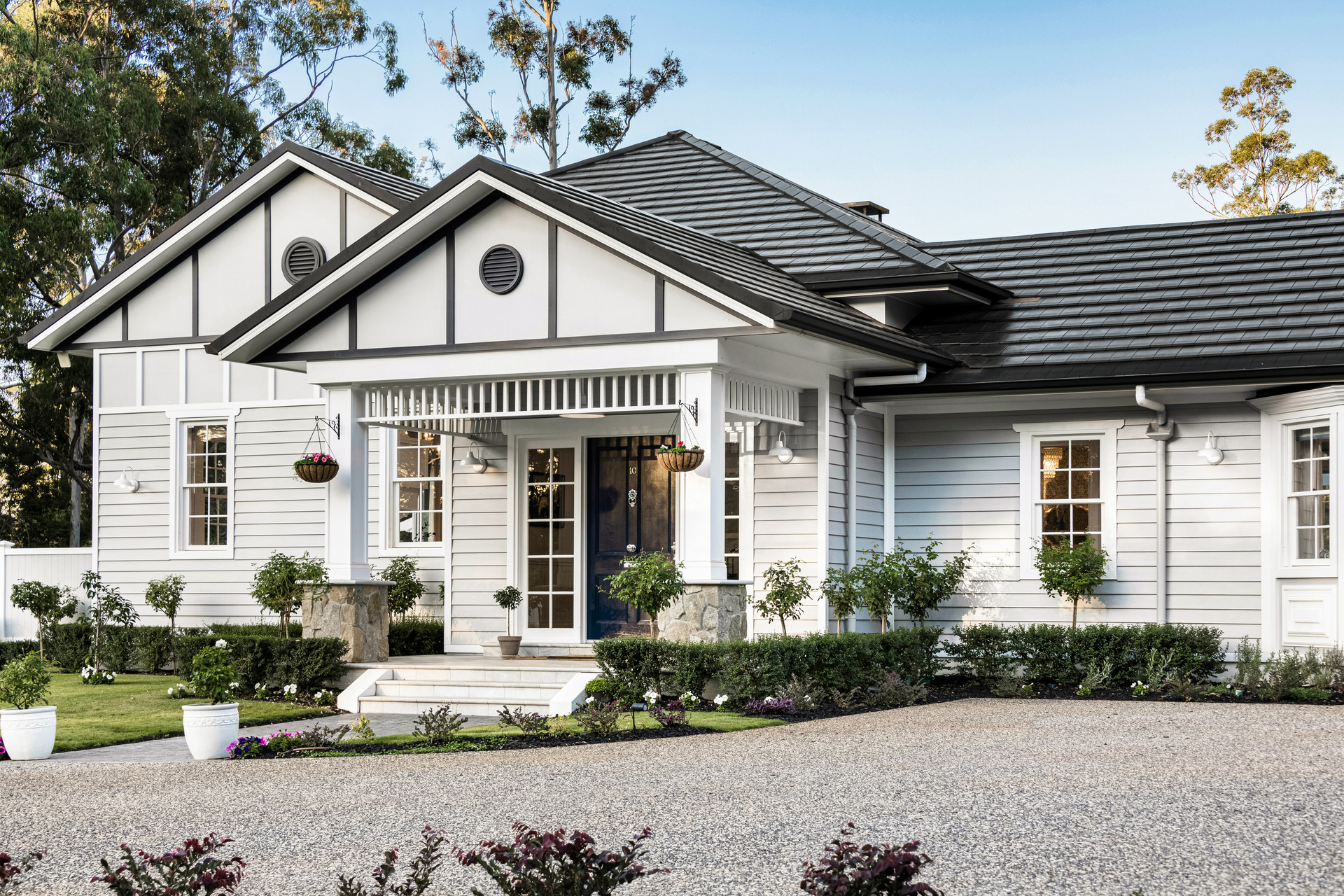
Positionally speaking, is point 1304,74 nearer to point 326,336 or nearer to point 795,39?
point 795,39

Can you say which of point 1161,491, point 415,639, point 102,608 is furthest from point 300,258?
point 1161,491

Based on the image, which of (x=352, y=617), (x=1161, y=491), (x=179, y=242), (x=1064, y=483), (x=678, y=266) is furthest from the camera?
(x=179, y=242)

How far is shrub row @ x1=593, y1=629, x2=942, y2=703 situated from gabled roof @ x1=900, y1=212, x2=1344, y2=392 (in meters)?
3.34

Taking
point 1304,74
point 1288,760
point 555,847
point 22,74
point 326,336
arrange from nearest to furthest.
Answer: point 555,847, point 1288,760, point 326,336, point 22,74, point 1304,74

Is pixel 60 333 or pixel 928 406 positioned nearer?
pixel 928 406

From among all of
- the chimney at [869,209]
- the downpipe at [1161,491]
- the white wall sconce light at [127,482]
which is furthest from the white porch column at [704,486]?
the white wall sconce light at [127,482]

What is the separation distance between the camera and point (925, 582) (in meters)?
14.1

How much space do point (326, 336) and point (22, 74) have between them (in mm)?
16216

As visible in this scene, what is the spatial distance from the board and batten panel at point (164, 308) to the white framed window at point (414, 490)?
11.2 feet

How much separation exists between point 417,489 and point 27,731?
7079 mm

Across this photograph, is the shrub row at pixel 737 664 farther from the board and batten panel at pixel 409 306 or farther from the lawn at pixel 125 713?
the board and batten panel at pixel 409 306

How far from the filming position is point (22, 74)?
26.0m

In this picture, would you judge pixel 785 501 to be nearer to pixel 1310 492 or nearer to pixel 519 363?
pixel 519 363

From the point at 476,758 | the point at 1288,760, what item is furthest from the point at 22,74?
the point at 1288,760
